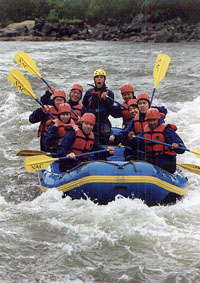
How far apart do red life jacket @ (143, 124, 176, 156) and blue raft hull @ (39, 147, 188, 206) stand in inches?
15.4

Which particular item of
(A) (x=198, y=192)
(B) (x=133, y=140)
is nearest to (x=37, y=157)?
(B) (x=133, y=140)

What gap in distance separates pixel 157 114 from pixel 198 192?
49.6 inches

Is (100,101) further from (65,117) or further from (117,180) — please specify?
(117,180)

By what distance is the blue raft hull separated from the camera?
5.64m

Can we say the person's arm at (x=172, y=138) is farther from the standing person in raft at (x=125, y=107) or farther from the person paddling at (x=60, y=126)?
the standing person in raft at (x=125, y=107)

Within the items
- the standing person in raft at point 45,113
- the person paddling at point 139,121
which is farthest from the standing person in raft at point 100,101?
the person paddling at point 139,121

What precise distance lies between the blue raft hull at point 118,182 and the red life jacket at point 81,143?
1.25 ft

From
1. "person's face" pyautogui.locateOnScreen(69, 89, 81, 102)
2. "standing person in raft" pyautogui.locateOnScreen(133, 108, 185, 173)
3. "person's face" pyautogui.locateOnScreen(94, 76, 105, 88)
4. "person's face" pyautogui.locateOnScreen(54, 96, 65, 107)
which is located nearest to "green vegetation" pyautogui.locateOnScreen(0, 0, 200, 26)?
"person's face" pyautogui.locateOnScreen(94, 76, 105, 88)

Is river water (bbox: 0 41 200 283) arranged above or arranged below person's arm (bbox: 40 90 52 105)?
below

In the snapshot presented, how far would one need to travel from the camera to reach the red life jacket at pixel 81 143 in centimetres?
621

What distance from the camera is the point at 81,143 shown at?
20.4 ft

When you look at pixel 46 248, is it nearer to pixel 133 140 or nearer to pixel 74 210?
pixel 74 210

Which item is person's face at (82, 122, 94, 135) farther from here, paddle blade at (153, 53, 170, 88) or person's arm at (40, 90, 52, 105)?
paddle blade at (153, 53, 170, 88)

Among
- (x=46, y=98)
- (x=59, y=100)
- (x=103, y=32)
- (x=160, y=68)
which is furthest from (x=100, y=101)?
(x=103, y=32)
